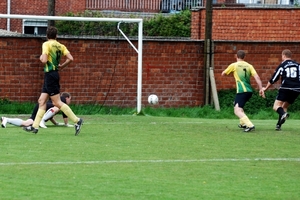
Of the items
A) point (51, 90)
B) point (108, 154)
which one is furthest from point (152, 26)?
point (108, 154)

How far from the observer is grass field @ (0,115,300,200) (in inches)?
378

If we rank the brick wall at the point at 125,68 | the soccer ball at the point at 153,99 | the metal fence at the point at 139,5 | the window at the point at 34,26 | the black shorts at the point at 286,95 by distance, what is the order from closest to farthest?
1. the black shorts at the point at 286,95
2. the brick wall at the point at 125,68
3. the soccer ball at the point at 153,99
4. the window at the point at 34,26
5. the metal fence at the point at 139,5

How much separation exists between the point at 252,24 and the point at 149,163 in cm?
1734

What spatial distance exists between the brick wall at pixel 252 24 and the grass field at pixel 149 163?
11016mm

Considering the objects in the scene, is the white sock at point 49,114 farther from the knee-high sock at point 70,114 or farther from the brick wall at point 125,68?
the brick wall at point 125,68

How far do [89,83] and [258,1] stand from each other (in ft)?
45.9

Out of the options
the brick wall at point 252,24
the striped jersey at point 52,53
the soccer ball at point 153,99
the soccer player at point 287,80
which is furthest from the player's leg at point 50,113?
the brick wall at point 252,24

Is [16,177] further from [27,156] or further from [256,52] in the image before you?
[256,52]

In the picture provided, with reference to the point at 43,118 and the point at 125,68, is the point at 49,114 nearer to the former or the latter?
the point at 43,118

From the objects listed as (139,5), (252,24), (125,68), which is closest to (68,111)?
(125,68)

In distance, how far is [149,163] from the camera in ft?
39.2

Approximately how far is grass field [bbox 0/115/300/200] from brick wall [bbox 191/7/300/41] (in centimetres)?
1102

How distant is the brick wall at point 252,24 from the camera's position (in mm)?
28328

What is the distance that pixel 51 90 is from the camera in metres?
15.2
